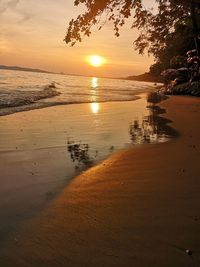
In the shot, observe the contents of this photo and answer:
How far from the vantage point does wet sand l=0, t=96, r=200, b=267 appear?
3.40m

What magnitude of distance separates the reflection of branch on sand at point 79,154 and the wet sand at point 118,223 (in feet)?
1.62

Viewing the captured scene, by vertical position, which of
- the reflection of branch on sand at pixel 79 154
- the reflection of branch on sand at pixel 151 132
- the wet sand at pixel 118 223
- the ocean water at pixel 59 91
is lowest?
the wet sand at pixel 118 223

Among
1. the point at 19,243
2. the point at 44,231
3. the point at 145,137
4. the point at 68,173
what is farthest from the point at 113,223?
the point at 145,137

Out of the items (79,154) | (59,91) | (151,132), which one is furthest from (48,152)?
(59,91)

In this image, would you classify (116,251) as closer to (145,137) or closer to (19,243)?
(19,243)

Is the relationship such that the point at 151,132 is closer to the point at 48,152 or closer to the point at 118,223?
the point at 48,152

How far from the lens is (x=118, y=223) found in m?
4.13

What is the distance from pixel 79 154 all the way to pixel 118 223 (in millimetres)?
3795

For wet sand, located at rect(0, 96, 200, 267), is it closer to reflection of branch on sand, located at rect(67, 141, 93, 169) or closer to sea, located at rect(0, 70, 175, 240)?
sea, located at rect(0, 70, 175, 240)

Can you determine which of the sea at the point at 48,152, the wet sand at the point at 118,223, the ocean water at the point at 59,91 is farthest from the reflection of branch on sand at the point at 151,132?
the ocean water at the point at 59,91

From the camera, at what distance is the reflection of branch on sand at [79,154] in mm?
7052

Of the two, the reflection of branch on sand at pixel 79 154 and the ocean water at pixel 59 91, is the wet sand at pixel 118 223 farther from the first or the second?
the ocean water at pixel 59 91

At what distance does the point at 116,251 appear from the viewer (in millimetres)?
3496

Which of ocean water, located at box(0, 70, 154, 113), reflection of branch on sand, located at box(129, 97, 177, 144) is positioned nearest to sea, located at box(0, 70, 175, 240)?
reflection of branch on sand, located at box(129, 97, 177, 144)
